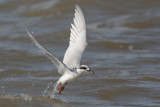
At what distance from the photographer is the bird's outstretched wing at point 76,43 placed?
911cm

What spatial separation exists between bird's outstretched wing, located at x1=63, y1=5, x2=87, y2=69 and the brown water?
0.87m

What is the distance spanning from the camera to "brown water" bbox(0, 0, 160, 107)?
31.7ft

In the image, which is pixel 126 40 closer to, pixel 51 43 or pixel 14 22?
pixel 51 43

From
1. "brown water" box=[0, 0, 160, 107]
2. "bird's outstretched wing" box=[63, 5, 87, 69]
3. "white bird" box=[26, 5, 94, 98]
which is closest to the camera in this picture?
"white bird" box=[26, 5, 94, 98]

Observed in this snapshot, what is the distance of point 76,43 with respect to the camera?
369 inches

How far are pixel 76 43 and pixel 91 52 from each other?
4.77 m

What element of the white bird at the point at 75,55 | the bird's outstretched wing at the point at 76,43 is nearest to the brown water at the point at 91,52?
the white bird at the point at 75,55

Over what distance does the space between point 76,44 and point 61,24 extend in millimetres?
8091

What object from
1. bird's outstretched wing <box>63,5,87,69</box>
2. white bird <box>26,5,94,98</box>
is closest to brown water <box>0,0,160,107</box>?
white bird <box>26,5,94,98</box>

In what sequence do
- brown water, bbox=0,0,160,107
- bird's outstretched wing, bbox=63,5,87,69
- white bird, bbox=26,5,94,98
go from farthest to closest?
1. brown water, bbox=0,0,160,107
2. bird's outstretched wing, bbox=63,5,87,69
3. white bird, bbox=26,5,94,98

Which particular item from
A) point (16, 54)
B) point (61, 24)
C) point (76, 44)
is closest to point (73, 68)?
point (76, 44)

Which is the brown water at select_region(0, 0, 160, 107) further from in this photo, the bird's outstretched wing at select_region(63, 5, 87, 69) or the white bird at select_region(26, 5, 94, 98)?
the bird's outstretched wing at select_region(63, 5, 87, 69)

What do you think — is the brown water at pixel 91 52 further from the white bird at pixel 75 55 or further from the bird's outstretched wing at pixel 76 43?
the bird's outstretched wing at pixel 76 43

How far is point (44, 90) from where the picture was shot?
10.1m
